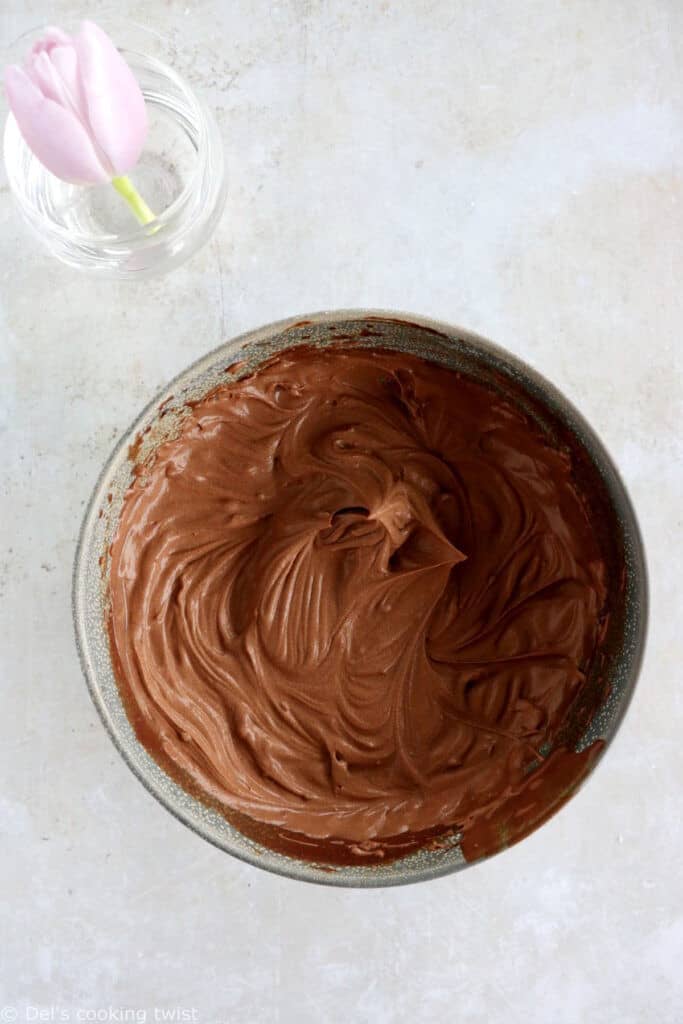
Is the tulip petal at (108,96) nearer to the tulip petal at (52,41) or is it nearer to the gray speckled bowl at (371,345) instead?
the tulip petal at (52,41)

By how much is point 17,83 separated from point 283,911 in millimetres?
1881

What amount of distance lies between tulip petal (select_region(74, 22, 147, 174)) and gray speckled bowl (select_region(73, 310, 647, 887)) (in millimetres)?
479

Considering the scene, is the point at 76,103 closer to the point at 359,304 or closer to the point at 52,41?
the point at 52,41

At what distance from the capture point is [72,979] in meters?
2.14

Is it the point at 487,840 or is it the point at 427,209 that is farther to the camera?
the point at 427,209

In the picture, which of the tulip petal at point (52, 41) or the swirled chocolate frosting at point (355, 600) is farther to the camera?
the swirled chocolate frosting at point (355, 600)

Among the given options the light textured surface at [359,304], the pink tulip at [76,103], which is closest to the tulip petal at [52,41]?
the pink tulip at [76,103]

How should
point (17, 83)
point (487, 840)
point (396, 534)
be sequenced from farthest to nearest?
point (396, 534), point (487, 840), point (17, 83)

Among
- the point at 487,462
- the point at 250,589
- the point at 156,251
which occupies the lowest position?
the point at 250,589

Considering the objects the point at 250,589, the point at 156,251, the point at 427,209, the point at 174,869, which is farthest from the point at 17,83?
the point at 174,869

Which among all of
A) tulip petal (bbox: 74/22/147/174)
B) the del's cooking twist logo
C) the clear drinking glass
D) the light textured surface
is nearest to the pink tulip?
tulip petal (bbox: 74/22/147/174)

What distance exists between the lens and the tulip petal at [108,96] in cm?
167

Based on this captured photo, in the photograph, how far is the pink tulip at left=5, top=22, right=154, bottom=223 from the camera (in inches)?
64.9

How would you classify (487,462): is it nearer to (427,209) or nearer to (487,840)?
(427,209)
